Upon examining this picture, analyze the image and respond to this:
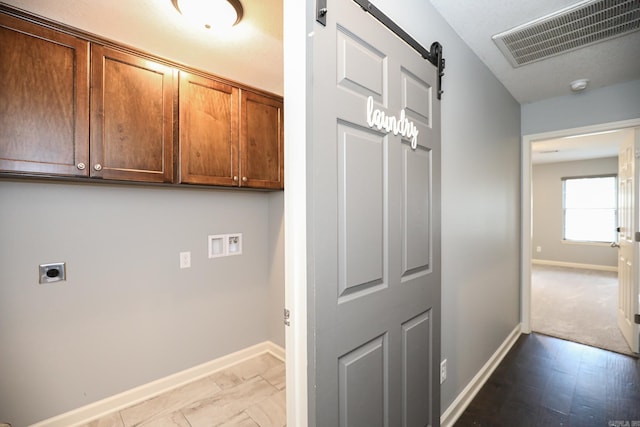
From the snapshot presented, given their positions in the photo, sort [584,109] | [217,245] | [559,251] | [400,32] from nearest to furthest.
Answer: [400,32], [217,245], [584,109], [559,251]

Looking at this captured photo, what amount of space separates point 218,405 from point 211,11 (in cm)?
253

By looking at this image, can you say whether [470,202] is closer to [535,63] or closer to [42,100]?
[535,63]

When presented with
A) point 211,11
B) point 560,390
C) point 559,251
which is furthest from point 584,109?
point 559,251

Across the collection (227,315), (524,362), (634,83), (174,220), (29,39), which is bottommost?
(524,362)

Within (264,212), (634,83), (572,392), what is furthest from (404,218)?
(634,83)

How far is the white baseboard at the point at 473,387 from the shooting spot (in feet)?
5.95

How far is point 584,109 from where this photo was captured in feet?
9.48

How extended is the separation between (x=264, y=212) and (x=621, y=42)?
306cm

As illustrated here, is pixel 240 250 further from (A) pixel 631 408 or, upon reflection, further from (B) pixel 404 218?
(A) pixel 631 408

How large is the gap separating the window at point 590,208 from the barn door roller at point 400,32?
7.27 meters

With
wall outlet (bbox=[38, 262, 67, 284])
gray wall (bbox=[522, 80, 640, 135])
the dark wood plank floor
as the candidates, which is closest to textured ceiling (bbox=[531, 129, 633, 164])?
gray wall (bbox=[522, 80, 640, 135])

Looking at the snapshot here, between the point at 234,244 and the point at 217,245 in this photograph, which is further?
the point at 234,244

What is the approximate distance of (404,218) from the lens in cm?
135

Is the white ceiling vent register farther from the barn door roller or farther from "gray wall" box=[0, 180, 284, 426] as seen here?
"gray wall" box=[0, 180, 284, 426]
